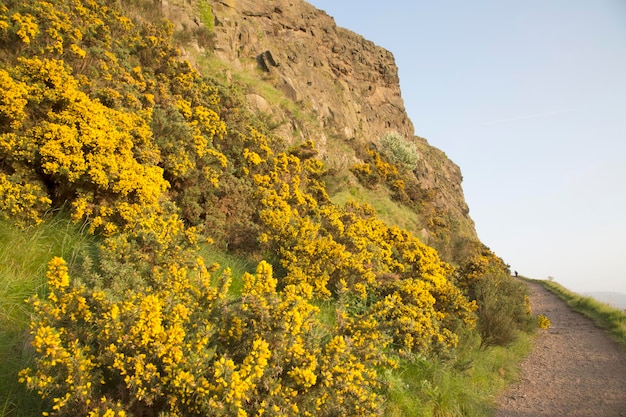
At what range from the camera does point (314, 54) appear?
3609cm

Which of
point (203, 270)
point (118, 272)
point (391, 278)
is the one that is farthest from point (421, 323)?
point (118, 272)

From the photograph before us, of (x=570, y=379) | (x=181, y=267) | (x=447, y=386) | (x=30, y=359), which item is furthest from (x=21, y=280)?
(x=570, y=379)

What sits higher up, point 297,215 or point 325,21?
point 325,21

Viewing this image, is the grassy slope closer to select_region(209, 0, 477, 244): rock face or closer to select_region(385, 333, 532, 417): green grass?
select_region(385, 333, 532, 417): green grass

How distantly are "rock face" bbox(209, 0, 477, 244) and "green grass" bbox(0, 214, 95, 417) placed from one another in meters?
10.4

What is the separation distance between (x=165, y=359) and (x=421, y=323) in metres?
4.67

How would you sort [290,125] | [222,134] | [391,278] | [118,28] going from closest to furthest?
[391,278] → [222,134] → [118,28] → [290,125]

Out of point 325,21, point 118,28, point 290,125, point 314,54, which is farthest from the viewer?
point 325,21

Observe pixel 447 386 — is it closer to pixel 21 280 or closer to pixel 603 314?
pixel 21 280

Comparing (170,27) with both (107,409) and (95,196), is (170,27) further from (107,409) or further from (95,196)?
(107,409)

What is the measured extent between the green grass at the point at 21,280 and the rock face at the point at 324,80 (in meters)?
10.4

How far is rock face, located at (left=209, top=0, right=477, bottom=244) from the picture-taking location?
18.8m

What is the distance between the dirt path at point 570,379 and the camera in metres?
6.08

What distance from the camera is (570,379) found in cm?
765
